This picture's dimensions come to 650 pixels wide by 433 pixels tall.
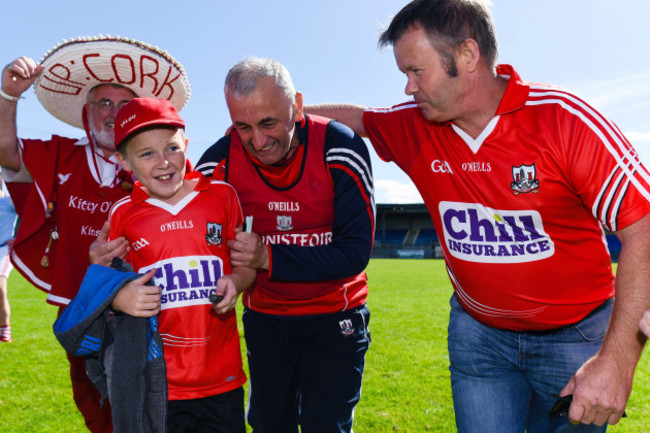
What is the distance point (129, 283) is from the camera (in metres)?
2.34

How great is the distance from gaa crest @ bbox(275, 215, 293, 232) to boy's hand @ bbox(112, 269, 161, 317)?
0.78m

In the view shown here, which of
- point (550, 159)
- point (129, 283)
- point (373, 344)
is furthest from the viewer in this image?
point (373, 344)

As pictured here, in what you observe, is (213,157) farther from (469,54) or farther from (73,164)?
(469,54)

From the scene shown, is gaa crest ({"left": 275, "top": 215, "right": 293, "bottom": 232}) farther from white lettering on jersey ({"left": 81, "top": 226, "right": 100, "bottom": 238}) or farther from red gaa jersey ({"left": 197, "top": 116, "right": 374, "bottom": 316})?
white lettering on jersey ({"left": 81, "top": 226, "right": 100, "bottom": 238})

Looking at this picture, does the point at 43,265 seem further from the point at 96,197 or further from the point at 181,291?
the point at 181,291

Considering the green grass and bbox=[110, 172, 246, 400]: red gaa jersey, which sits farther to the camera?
the green grass

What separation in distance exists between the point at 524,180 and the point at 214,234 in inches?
61.1

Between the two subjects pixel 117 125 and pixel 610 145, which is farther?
pixel 117 125

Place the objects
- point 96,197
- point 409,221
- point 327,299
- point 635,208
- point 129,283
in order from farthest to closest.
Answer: point 409,221 < point 96,197 < point 327,299 < point 129,283 < point 635,208

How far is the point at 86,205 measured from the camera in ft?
10.6

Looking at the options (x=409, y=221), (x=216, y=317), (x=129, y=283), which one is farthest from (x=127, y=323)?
(x=409, y=221)

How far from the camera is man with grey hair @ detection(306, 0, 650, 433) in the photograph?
214cm

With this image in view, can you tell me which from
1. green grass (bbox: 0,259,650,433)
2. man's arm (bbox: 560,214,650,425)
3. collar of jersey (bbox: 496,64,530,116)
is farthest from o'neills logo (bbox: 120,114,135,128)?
green grass (bbox: 0,259,650,433)

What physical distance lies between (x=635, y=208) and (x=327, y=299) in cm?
160
